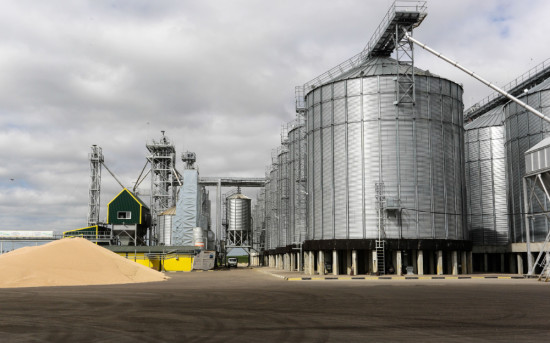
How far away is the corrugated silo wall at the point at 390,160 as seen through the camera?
48625 mm

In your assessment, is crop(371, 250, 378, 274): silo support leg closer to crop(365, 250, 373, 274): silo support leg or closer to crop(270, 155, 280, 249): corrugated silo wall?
crop(365, 250, 373, 274): silo support leg

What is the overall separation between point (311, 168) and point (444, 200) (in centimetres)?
1402

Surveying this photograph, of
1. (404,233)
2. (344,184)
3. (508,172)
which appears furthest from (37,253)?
(508,172)

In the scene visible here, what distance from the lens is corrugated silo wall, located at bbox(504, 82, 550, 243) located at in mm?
54344

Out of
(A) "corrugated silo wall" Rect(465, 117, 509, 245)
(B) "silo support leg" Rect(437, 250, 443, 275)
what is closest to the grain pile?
(B) "silo support leg" Rect(437, 250, 443, 275)

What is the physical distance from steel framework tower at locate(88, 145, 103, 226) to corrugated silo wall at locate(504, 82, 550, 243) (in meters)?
67.7

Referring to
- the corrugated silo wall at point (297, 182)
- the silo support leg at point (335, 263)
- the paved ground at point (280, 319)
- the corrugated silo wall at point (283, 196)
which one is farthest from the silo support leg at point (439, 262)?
the corrugated silo wall at point (283, 196)

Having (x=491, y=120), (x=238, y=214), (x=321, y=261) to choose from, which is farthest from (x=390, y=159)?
(x=238, y=214)

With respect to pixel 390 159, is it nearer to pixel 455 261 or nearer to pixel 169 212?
pixel 455 261

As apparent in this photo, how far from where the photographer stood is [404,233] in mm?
48188

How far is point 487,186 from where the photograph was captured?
6694cm

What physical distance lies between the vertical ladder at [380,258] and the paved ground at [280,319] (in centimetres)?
2126

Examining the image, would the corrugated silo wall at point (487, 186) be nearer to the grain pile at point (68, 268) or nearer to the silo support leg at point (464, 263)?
the silo support leg at point (464, 263)

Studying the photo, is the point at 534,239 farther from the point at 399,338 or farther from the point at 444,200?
the point at 399,338
